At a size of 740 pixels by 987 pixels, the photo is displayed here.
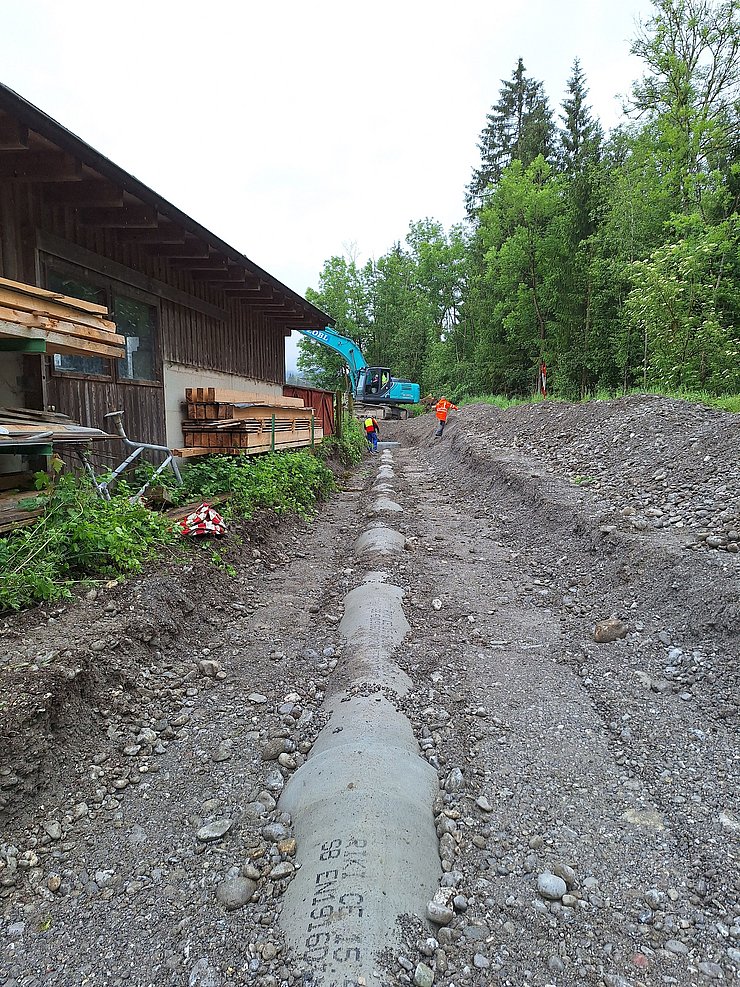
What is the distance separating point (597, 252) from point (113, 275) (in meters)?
20.8

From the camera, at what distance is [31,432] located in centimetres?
378

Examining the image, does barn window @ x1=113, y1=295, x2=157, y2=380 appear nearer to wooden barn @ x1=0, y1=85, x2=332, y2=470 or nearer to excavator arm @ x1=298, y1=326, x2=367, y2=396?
wooden barn @ x1=0, y1=85, x2=332, y2=470

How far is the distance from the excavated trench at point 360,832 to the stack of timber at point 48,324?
3.29m

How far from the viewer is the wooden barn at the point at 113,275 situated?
15.5 feet

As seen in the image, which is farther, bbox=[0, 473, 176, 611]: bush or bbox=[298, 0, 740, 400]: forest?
bbox=[298, 0, 740, 400]: forest

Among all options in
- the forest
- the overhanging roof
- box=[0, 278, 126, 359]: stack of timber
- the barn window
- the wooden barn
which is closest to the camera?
box=[0, 278, 126, 359]: stack of timber

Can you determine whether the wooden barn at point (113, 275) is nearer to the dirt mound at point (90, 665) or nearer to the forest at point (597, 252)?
the dirt mound at point (90, 665)

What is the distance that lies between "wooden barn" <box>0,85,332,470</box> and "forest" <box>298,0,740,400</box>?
891cm

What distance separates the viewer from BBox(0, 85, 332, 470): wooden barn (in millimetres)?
4723

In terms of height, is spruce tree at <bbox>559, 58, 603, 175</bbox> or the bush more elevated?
spruce tree at <bbox>559, 58, 603, 175</bbox>

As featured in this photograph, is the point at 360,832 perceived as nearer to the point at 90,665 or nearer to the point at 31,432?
the point at 90,665

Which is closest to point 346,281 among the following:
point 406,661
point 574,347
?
point 574,347

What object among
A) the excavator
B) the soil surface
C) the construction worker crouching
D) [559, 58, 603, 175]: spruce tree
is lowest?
the soil surface

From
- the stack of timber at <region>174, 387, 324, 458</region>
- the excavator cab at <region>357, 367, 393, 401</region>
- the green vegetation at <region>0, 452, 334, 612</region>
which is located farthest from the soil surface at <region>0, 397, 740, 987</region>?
the excavator cab at <region>357, 367, 393, 401</region>
